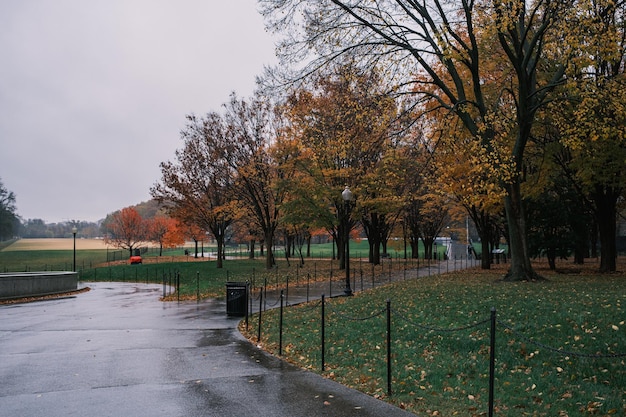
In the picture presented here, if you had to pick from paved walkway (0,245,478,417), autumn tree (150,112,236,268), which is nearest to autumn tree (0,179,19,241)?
autumn tree (150,112,236,268)

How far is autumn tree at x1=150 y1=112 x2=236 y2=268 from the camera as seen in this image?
129ft

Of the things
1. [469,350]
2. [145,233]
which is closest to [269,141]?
[469,350]

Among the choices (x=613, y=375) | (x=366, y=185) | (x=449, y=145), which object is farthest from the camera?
(x=366, y=185)

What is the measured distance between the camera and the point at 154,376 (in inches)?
326

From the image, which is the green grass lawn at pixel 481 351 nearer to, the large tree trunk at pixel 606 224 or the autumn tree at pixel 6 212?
the large tree trunk at pixel 606 224

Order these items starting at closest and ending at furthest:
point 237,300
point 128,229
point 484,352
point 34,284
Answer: point 484,352
point 237,300
point 34,284
point 128,229

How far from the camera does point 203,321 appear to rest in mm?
14812

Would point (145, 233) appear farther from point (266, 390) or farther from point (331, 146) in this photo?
point (266, 390)

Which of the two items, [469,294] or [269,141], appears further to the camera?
[269,141]

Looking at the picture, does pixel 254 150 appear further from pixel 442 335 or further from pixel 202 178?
pixel 442 335

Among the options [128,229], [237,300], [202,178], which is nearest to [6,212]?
[128,229]

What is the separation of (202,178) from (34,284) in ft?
60.9

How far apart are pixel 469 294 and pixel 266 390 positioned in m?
8.97

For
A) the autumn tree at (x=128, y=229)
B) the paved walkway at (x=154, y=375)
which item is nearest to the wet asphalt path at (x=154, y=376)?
the paved walkway at (x=154, y=375)
